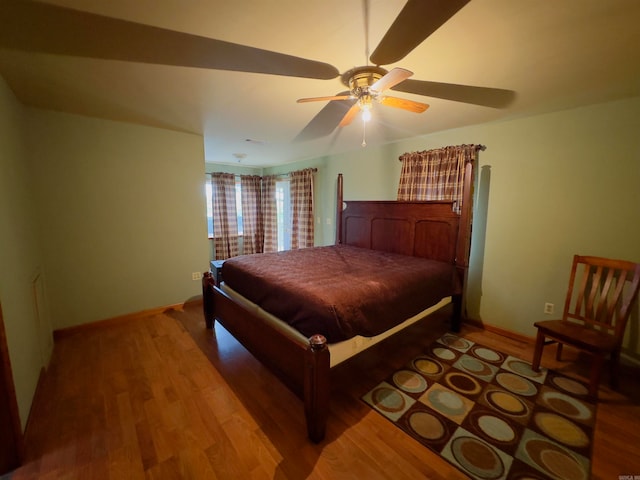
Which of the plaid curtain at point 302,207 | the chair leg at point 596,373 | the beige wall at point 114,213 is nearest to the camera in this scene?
the chair leg at point 596,373

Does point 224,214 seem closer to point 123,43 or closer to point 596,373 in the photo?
point 123,43

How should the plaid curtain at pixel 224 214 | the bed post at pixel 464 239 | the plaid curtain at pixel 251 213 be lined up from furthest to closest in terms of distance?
the plaid curtain at pixel 251 213 → the plaid curtain at pixel 224 214 → the bed post at pixel 464 239

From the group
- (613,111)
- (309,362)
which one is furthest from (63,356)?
(613,111)

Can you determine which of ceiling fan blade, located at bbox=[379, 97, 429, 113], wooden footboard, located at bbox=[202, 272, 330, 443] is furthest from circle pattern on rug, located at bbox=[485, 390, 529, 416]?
ceiling fan blade, located at bbox=[379, 97, 429, 113]

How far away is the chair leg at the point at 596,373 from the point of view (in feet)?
5.93

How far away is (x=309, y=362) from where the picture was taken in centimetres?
148

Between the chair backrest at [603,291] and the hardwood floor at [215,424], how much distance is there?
472 mm

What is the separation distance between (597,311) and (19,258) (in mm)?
4406

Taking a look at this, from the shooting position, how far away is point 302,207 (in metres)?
5.21

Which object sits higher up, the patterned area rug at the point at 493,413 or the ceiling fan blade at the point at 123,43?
the ceiling fan blade at the point at 123,43

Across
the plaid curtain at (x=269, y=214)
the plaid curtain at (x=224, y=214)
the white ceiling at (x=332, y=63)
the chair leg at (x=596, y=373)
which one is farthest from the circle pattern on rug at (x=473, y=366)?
the plaid curtain at (x=224, y=214)

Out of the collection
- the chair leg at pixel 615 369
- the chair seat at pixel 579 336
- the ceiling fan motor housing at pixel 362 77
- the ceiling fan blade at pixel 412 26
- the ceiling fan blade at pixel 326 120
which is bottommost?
the chair leg at pixel 615 369

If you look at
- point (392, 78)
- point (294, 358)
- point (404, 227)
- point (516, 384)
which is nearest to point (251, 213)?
point (404, 227)

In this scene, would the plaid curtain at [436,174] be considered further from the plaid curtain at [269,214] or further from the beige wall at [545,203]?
the plaid curtain at [269,214]
